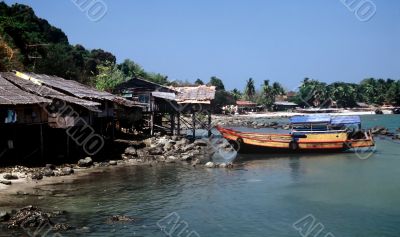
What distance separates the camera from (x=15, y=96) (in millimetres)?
23594

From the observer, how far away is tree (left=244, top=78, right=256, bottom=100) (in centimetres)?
11506

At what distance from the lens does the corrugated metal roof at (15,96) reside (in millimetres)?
22641

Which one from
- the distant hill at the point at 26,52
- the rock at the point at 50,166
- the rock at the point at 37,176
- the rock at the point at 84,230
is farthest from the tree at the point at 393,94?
the rock at the point at 84,230

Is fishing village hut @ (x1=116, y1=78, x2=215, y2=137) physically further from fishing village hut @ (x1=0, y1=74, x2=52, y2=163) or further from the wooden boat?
fishing village hut @ (x1=0, y1=74, x2=52, y2=163)

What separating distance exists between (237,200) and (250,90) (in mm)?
97855

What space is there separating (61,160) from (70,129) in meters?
2.16

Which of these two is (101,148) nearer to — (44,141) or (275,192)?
(44,141)

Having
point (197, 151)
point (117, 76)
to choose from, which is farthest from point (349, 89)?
point (197, 151)

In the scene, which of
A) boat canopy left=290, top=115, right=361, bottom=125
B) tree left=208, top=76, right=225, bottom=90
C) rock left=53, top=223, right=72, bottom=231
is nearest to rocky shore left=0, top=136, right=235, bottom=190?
boat canopy left=290, top=115, right=361, bottom=125

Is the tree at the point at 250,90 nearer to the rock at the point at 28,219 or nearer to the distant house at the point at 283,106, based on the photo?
the distant house at the point at 283,106

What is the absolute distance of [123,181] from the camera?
909 inches

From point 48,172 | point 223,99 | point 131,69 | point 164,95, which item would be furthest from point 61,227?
point 223,99

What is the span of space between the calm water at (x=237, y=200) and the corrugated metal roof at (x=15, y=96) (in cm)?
520

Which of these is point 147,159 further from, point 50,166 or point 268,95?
point 268,95
